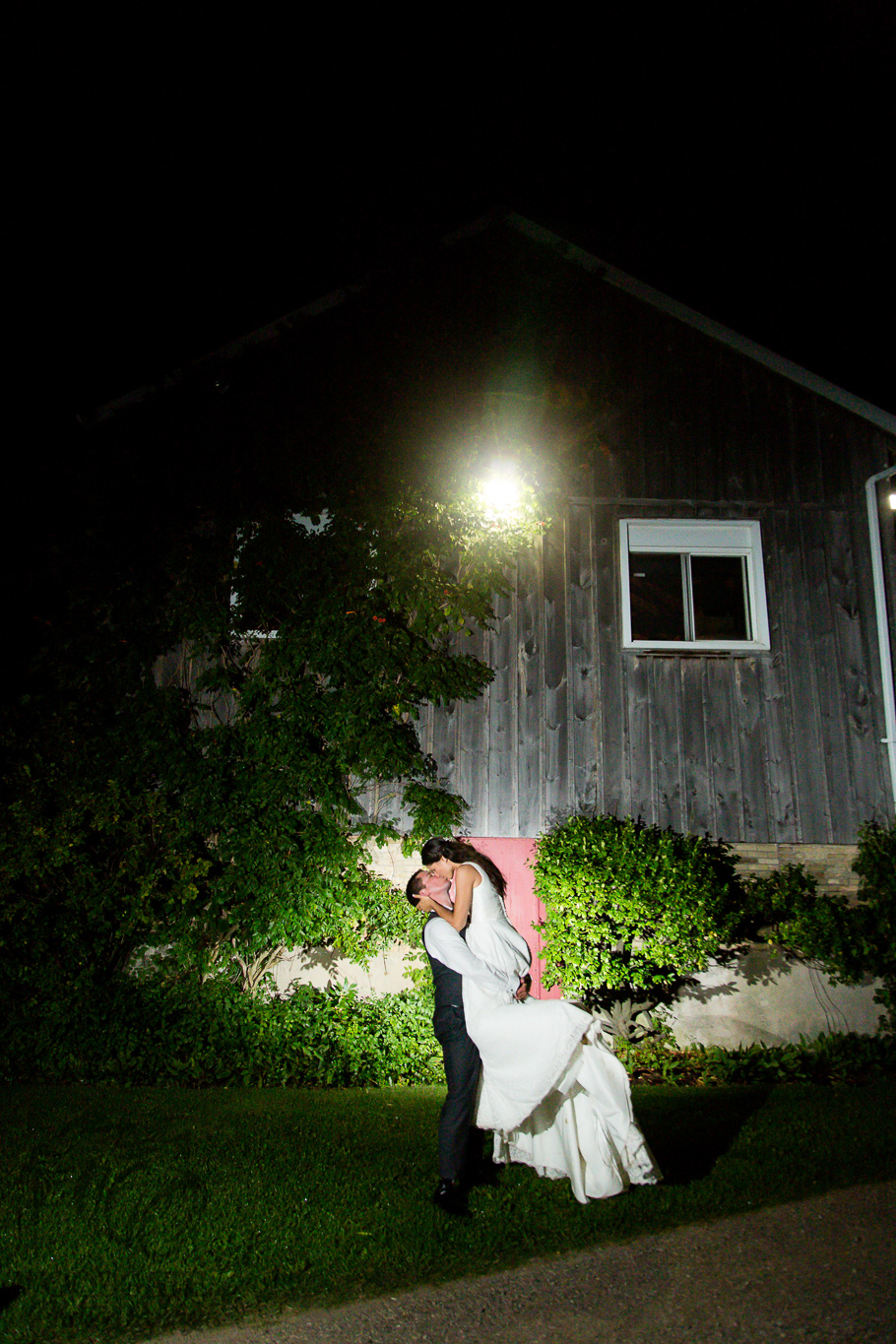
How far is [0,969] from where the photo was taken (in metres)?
8.27

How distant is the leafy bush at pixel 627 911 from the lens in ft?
25.2

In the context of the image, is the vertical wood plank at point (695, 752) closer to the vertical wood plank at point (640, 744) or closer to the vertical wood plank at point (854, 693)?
the vertical wood plank at point (640, 744)

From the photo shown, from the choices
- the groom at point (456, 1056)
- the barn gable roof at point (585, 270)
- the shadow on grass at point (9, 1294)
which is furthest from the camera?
the barn gable roof at point (585, 270)

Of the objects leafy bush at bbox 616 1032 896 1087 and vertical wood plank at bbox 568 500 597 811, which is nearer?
leafy bush at bbox 616 1032 896 1087

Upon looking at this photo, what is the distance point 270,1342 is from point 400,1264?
0.75m

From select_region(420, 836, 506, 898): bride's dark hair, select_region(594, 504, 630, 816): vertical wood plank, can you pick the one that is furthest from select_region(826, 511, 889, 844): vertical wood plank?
select_region(420, 836, 506, 898): bride's dark hair

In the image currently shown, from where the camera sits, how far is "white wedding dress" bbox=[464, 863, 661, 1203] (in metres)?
4.37

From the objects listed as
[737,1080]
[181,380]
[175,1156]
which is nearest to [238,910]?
[175,1156]

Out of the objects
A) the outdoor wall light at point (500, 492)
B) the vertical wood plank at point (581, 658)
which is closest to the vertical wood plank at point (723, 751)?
the vertical wood plank at point (581, 658)

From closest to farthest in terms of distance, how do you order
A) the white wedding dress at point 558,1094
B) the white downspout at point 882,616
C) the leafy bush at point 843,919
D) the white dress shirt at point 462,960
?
the white wedding dress at point 558,1094 → the white dress shirt at point 462,960 → the leafy bush at point 843,919 → the white downspout at point 882,616

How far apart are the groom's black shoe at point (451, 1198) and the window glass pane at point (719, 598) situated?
660cm

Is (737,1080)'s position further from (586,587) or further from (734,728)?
(586,587)

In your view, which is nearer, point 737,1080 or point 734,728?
point 737,1080

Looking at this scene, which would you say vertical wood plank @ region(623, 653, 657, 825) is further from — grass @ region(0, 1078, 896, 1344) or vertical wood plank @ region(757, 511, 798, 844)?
grass @ region(0, 1078, 896, 1344)
